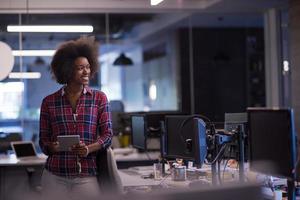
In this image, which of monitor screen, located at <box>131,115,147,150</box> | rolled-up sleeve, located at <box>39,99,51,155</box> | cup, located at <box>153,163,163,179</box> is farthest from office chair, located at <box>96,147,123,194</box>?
monitor screen, located at <box>131,115,147,150</box>

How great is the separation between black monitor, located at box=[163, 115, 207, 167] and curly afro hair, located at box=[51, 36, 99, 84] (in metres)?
0.76

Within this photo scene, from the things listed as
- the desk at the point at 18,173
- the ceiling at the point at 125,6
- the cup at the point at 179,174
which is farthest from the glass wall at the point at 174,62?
the cup at the point at 179,174

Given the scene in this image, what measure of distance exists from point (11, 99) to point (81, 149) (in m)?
5.31

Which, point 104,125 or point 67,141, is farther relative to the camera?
point 104,125

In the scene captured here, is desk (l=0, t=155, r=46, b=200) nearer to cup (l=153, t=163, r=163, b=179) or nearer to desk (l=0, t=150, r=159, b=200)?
desk (l=0, t=150, r=159, b=200)

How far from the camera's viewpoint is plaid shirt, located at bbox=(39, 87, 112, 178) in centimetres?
320

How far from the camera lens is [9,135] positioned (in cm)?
725

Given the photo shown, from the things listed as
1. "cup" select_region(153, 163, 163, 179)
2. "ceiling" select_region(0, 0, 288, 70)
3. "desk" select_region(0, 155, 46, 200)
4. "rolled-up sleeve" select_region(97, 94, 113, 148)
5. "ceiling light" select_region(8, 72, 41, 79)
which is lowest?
"desk" select_region(0, 155, 46, 200)

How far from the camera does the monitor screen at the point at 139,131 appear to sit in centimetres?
476

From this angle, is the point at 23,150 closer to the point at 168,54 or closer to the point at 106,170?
the point at 106,170

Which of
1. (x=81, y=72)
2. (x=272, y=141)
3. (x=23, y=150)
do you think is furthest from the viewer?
(x=23, y=150)

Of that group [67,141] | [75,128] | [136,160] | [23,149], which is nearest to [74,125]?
[75,128]

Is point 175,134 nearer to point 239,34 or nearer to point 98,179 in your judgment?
point 98,179

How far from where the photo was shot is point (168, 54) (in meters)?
A: 10.8
